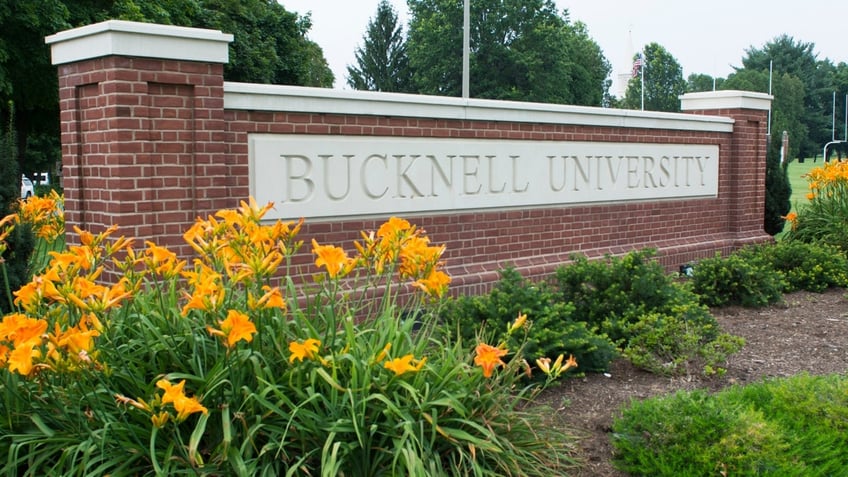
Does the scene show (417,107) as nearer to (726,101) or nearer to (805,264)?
(805,264)

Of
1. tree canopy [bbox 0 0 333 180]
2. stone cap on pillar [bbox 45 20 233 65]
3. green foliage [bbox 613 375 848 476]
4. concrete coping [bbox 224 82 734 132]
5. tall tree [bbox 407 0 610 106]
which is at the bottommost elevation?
green foliage [bbox 613 375 848 476]

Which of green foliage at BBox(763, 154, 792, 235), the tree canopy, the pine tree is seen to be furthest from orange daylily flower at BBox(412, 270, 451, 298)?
the tree canopy

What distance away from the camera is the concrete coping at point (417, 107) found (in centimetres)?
695

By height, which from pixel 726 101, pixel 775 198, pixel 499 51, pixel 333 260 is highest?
pixel 499 51

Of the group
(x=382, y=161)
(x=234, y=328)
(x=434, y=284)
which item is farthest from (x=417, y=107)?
(x=234, y=328)

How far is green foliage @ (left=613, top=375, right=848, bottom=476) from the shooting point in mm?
4066

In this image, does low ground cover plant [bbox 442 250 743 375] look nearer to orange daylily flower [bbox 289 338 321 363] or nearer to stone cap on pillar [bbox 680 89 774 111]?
orange daylily flower [bbox 289 338 321 363]

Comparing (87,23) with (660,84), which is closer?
(87,23)

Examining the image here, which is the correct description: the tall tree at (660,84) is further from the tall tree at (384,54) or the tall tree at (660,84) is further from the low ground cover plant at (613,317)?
the low ground cover plant at (613,317)

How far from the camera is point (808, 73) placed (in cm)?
9981

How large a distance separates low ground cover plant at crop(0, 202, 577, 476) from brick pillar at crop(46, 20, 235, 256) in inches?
94.4

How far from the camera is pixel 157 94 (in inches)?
251

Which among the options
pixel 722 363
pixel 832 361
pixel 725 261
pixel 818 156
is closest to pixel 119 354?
pixel 722 363

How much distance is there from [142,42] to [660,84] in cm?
8798
